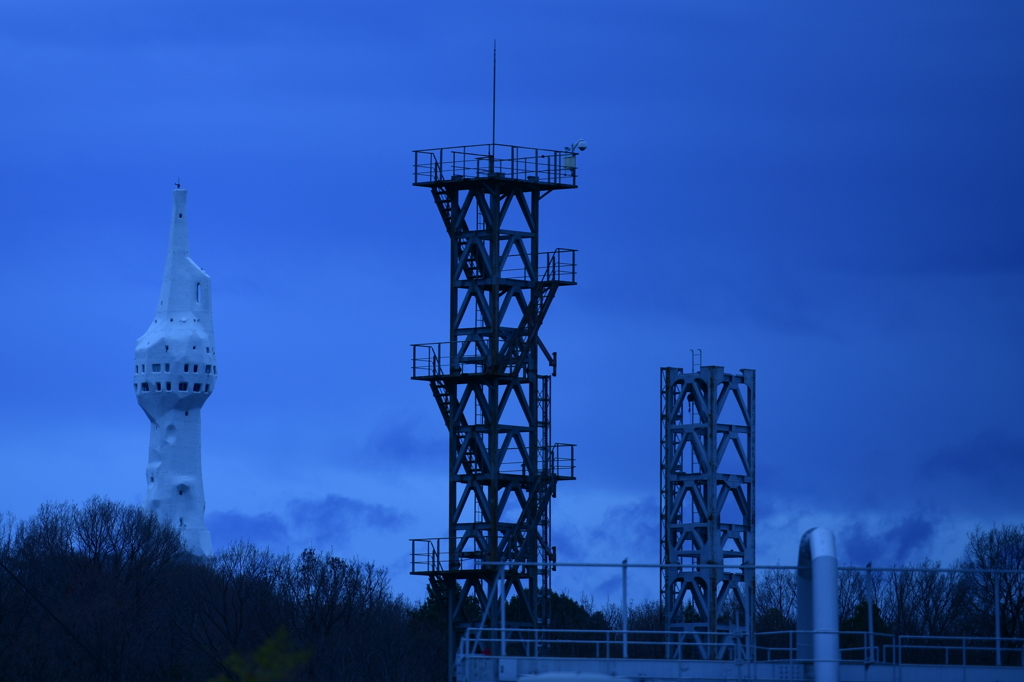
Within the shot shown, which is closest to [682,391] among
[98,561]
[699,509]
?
[699,509]

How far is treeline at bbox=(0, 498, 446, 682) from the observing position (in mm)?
88562

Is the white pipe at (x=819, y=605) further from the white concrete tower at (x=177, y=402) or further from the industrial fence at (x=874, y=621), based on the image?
the white concrete tower at (x=177, y=402)

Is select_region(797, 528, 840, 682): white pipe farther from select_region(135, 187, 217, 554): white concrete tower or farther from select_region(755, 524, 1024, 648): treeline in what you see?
select_region(135, 187, 217, 554): white concrete tower

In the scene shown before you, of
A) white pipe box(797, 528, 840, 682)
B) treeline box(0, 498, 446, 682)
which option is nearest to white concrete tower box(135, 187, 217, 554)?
treeline box(0, 498, 446, 682)

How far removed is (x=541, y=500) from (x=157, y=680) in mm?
19124

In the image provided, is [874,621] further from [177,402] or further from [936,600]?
[177,402]

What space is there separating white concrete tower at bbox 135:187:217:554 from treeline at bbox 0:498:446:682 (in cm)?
3009

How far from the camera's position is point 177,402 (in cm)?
15362

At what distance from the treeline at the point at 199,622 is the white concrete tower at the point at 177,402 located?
30.1 metres

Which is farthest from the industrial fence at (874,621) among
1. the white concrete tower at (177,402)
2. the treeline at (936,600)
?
the white concrete tower at (177,402)

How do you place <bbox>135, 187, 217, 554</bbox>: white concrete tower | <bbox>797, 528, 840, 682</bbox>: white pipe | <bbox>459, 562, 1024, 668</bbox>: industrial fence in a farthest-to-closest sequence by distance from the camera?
<bbox>135, 187, 217, 554</bbox>: white concrete tower → <bbox>459, 562, 1024, 668</bbox>: industrial fence → <bbox>797, 528, 840, 682</bbox>: white pipe

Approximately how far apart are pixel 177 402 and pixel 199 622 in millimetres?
55575

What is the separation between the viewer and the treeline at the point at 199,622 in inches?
3487

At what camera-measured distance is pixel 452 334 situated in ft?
276
